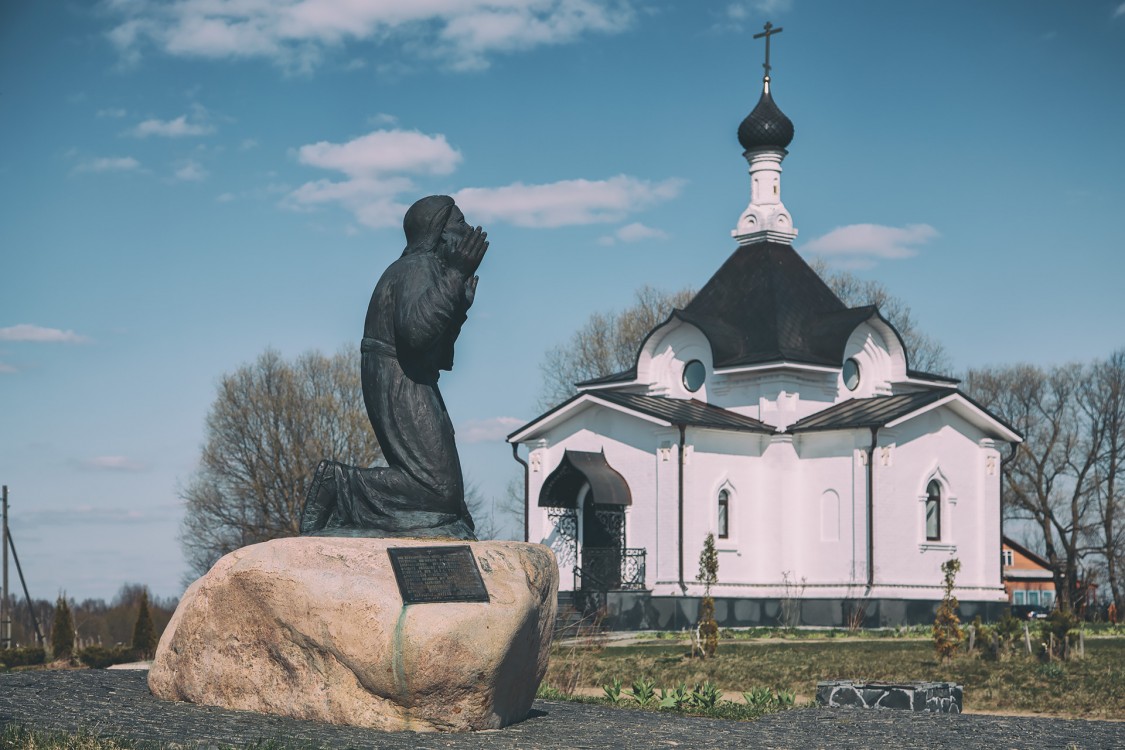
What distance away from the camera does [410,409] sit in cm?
986

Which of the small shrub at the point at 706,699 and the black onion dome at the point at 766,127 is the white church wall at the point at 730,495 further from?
the small shrub at the point at 706,699

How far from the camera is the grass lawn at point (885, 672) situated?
14.0 m

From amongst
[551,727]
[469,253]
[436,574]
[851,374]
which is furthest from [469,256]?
[851,374]

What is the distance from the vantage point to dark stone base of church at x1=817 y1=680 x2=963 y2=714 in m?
12.5

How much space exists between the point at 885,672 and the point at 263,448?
2536 centimetres

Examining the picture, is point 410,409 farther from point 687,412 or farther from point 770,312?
point 770,312

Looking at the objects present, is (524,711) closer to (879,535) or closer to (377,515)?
(377,515)

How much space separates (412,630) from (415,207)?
318cm

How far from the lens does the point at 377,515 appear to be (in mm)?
9672

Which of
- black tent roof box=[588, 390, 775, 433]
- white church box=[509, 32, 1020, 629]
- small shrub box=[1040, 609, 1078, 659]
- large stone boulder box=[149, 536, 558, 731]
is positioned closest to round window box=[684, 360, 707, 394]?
white church box=[509, 32, 1020, 629]

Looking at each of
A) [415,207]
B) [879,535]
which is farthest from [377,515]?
[879,535]

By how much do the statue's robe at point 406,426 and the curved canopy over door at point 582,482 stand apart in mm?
18169

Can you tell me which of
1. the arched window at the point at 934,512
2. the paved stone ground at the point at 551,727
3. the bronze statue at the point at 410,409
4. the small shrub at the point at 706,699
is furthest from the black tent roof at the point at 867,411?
the bronze statue at the point at 410,409

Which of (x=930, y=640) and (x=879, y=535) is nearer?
(x=930, y=640)
